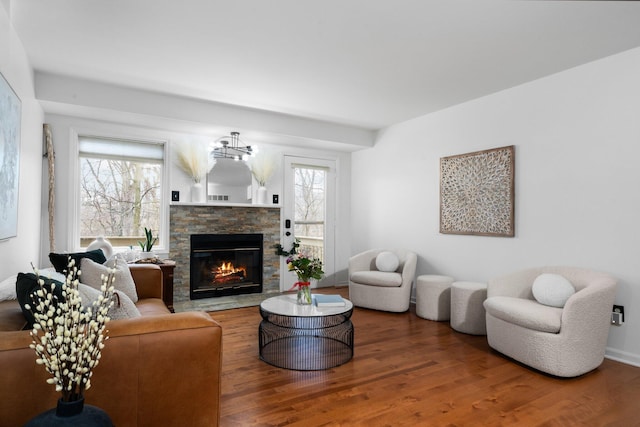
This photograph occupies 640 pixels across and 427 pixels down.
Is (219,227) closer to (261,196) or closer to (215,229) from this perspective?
(215,229)

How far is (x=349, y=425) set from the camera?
210cm

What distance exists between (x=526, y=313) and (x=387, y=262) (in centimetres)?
216

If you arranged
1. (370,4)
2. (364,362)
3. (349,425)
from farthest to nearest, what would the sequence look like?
(364,362) < (370,4) < (349,425)

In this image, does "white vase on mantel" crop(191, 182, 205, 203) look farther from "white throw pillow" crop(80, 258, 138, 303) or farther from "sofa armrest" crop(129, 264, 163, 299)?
"white throw pillow" crop(80, 258, 138, 303)

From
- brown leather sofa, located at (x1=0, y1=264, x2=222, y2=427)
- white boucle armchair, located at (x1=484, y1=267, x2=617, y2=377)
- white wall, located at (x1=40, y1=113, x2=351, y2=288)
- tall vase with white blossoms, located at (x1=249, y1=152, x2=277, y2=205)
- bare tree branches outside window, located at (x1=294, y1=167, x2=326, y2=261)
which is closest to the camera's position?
brown leather sofa, located at (x1=0, y1=264, x2=222, y2=427)

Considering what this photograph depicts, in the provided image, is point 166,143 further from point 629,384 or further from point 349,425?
point 629,384

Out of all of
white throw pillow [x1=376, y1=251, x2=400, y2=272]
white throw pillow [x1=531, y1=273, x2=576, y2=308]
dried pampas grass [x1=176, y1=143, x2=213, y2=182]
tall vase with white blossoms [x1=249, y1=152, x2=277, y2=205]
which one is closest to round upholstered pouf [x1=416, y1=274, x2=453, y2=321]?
white throw pillow [x1=376, y1=251, x2=400, y2=272]

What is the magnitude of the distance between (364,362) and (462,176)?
8.46 ft

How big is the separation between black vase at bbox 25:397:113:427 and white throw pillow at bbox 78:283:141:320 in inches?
22.1

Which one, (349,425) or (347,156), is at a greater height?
(347,156)

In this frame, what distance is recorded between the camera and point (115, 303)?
1897 millimetres

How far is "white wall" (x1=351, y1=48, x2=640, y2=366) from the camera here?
3.12 metres

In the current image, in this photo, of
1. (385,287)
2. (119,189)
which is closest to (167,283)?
(119,189)

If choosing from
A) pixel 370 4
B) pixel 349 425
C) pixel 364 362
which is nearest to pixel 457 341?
pixel 364 362
